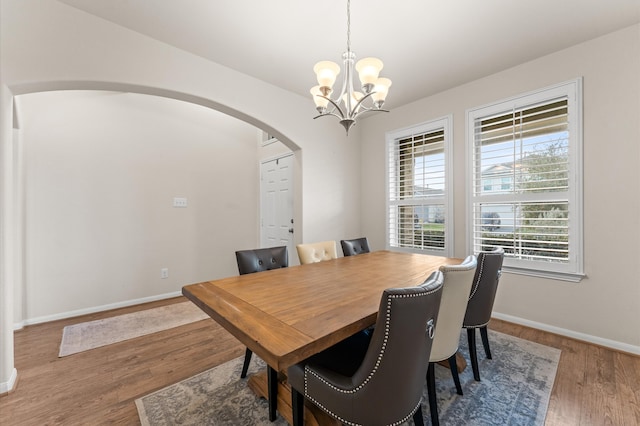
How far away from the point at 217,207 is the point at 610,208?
4543 mm

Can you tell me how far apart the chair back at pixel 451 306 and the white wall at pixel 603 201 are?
74.7 inches

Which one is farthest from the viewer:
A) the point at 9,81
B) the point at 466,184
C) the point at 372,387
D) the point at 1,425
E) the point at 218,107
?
the point at 466,184

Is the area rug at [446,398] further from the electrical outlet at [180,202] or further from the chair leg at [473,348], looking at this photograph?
the electrical outlet at [180,202]

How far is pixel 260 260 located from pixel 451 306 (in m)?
1.38

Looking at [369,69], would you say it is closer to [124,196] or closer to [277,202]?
[277,202]

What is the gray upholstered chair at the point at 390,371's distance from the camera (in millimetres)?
947

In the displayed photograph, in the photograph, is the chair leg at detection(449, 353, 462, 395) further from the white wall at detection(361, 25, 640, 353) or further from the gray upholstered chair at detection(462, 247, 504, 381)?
the white wall at detection(361, 25, 640, 353)

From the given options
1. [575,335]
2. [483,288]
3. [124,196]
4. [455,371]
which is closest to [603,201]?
[575,335]

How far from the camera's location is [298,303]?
1307 millimetres

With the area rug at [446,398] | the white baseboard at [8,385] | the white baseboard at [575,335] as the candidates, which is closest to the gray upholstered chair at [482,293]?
the area rug at [446,398]

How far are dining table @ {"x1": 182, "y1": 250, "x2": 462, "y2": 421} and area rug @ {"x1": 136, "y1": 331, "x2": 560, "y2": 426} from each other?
8.0 inches

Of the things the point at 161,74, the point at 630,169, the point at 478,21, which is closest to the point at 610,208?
the point at 630,169

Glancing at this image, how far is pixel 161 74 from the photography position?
240 centimetres

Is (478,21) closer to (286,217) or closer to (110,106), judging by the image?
(286,217)
